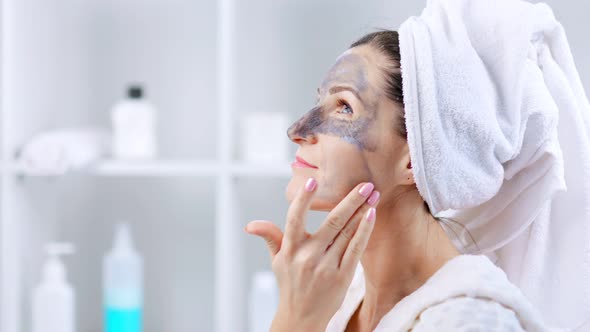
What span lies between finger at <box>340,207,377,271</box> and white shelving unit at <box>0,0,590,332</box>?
0.75 meters

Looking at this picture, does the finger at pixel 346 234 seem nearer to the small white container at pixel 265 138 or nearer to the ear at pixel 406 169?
the ear at pixel 406 169

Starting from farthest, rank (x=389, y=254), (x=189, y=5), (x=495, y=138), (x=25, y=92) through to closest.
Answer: (x=189, y=5) < (x=25, y=92) < (x=389, y=254) < (x=495, y=138)

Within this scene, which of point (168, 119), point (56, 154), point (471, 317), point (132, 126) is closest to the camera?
point (471, 317)

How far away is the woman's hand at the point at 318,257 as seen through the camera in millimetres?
936

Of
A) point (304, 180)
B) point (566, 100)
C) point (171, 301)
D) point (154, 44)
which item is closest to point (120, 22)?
point (154, 44)

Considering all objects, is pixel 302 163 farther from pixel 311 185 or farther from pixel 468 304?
pixel 468 304

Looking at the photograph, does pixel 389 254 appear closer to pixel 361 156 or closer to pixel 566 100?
pixel 361 156

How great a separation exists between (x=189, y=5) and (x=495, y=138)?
4.20ft

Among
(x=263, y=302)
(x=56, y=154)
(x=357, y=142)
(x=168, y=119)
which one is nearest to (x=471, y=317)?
(x=357, y=142)

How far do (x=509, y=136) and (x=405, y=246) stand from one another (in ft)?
0.67

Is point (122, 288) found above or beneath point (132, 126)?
beneath

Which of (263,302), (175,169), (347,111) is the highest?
(347,111)

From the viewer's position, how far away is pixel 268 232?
100 cm

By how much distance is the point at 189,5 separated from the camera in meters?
2.01
